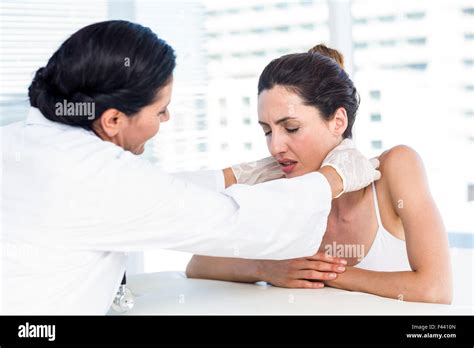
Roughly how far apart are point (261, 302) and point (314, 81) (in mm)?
589

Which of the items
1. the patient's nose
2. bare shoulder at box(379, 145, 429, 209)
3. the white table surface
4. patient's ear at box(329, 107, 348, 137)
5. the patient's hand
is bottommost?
the white table surface

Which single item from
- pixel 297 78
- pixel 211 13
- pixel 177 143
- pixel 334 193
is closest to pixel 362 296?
pixel 334 193

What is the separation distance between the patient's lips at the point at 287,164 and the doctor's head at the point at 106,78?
20.3 inches

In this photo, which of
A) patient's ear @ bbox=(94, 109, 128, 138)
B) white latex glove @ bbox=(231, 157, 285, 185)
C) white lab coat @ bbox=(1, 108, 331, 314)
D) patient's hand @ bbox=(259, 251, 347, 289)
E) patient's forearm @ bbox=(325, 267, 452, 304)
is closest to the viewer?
white lab coat @ bbox=(1, 108, 331, 314)

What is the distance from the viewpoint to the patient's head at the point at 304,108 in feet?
5.88

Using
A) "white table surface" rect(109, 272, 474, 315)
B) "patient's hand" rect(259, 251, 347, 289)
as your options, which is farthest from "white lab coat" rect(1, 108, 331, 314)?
"patient's hand" rect(259, 251, 347, 289)

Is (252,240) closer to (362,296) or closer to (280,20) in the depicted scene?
(362,296)

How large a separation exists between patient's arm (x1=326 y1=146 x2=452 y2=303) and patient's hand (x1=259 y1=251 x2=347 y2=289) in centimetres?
2

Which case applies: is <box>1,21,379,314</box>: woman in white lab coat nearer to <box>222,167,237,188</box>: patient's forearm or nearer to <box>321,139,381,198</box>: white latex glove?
<box>321,139,381,198</box>: white latex glove

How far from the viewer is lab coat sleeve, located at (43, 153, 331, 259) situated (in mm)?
1283

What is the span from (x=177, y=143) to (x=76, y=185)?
2553 millimetres

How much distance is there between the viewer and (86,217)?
1.28 metres

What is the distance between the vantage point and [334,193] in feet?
4.97

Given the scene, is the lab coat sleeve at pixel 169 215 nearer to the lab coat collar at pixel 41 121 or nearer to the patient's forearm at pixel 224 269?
the lab coat collar at pixel 41 121
